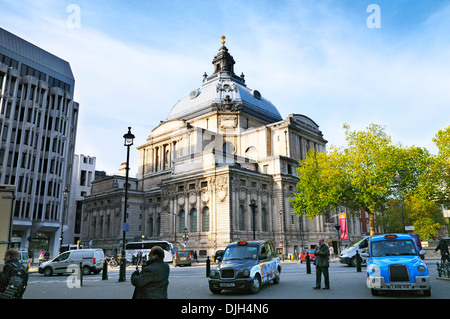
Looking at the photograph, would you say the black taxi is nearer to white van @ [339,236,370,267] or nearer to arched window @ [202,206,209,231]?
white van @ [339,236,370,267]

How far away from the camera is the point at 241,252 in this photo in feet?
47.1

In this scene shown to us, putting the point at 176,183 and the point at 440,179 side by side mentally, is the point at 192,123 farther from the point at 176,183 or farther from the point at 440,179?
the point at 440,179

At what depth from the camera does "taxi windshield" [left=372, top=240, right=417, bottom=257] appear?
12.1m

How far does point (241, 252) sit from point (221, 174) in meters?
38.4

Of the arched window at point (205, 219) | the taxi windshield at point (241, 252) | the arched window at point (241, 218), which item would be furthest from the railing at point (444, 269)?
the arched window at point (205, 219)

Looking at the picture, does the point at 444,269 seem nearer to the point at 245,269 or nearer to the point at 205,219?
the point at 245,269

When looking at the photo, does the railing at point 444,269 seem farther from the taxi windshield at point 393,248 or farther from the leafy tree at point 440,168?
the leafy tree at point 440,168

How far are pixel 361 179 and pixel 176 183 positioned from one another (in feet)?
109

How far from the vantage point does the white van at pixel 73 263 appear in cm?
2680

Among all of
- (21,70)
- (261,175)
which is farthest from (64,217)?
(261,175)

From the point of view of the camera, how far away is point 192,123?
251 ft

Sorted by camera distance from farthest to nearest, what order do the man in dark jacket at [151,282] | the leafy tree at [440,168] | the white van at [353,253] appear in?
the leafy tree at [440,168] < the white van at [353,253] < the man in dark jacket at [151,282]

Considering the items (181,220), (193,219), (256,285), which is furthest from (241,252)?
(181,220)

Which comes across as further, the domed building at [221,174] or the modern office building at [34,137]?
the domed building at [221,174]
